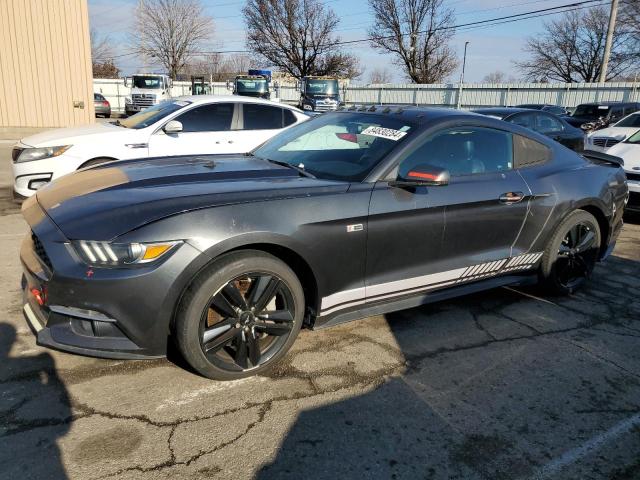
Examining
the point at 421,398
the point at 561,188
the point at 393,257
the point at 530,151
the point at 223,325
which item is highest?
the point at 530,151

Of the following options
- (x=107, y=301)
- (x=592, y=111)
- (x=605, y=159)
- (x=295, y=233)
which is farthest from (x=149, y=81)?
(x=107, y=301)

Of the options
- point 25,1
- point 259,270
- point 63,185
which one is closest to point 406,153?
point 259,270

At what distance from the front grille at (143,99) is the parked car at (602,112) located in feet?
67.7

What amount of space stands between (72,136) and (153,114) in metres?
1.14

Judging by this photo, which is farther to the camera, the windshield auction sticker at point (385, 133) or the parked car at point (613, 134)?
the parked car at point (613, 134)

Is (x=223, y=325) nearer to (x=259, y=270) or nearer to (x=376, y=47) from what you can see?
(x=259, y=270)

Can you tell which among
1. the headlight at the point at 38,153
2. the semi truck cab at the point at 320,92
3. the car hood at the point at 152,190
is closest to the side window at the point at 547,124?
the car hood at the point at 152,190

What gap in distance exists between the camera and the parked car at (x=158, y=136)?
6.16 meters

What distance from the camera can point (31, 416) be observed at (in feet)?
8.13

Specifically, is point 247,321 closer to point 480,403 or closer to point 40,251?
point 40,251

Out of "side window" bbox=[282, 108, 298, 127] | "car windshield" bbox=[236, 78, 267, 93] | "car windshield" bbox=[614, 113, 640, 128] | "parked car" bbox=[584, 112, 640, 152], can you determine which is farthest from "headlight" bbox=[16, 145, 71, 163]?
"car windshield" bbox=[236, 78, 267, 93]

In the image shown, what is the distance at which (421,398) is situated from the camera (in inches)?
111

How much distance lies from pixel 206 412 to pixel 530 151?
3160 mm

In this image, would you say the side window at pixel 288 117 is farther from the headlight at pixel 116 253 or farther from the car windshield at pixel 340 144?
the headlight at pixel 116 253
